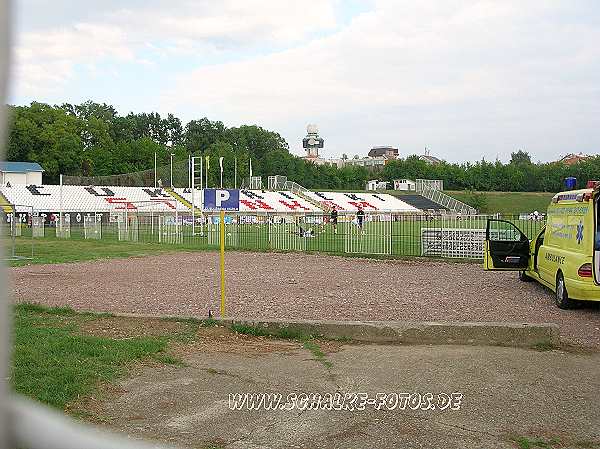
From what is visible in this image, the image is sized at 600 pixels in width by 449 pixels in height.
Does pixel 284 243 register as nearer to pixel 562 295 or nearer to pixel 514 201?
pixel 562 295

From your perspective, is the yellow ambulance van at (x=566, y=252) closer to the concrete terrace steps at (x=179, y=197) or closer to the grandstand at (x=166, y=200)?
the grandstand at (x=166, y=200)

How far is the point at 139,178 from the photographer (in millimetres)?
69312

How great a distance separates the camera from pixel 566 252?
11.8m

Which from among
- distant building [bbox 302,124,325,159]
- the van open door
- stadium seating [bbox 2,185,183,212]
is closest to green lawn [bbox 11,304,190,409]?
the van open door

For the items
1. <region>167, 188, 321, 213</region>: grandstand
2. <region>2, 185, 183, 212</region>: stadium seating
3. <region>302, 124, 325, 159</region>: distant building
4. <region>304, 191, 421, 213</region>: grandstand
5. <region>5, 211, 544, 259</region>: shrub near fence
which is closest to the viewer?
<region>5, 211, 544, 259</region>: shrub near fence

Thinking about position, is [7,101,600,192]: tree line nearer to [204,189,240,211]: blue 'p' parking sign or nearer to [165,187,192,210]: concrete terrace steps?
[165,187,192,210]: concrete terrace steps

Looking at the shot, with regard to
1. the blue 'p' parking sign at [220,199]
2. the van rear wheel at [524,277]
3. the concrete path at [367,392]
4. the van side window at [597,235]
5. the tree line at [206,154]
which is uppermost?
the tree line at [206,154]

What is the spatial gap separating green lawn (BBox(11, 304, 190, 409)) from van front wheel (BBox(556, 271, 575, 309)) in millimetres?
7002

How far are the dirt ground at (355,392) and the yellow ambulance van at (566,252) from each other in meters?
3.21

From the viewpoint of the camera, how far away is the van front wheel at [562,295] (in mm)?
11484

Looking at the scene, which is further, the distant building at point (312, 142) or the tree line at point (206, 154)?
the distant building at point (312, 142)

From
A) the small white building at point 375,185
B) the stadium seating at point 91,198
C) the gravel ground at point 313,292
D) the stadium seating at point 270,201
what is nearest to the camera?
the gravel ground at point 313,292

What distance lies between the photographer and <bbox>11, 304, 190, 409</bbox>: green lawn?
563 centimetres

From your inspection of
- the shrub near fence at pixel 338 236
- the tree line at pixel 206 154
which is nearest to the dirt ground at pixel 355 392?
the shrub near fence at pixel 338 236
